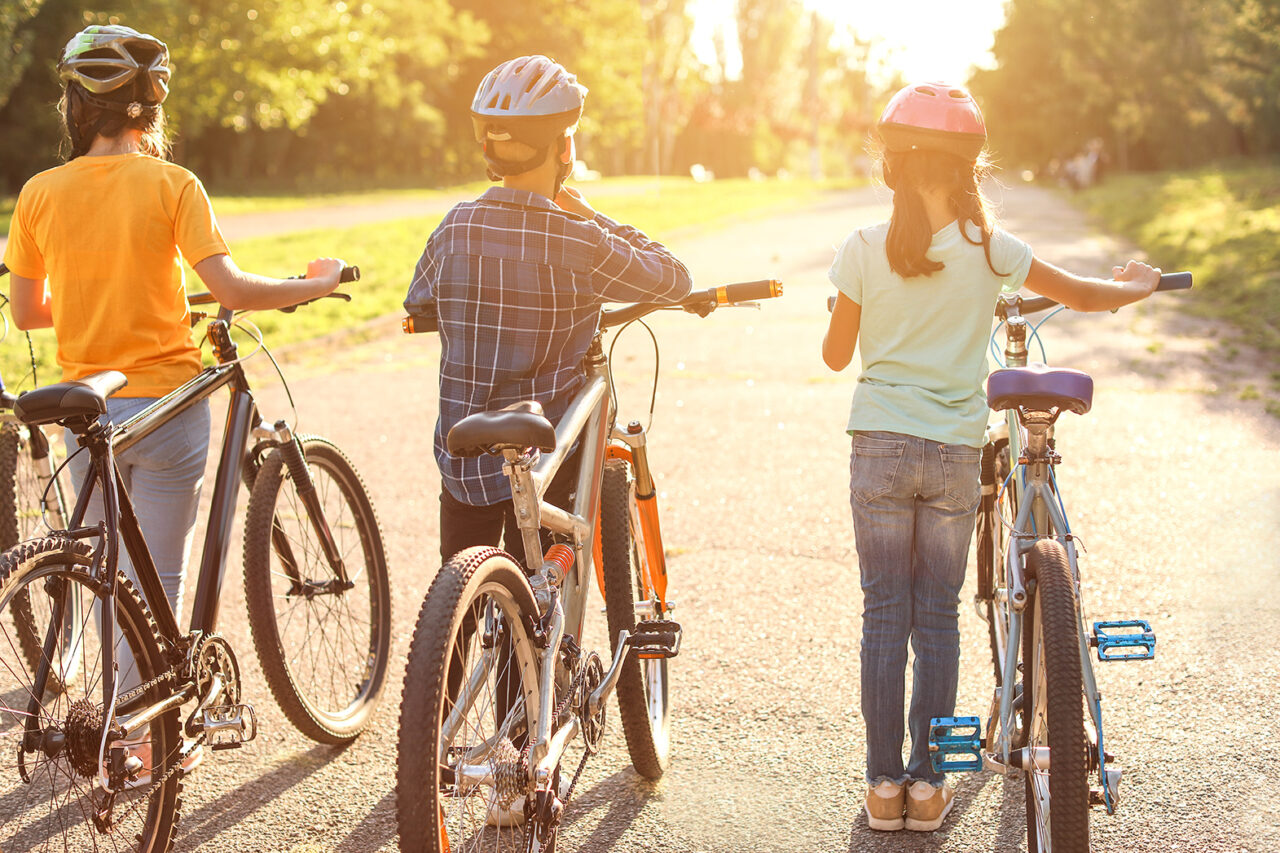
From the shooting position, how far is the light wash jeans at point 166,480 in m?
3.43

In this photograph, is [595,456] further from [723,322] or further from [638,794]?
[723,322]

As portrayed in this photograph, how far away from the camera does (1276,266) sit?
1455 centimetres

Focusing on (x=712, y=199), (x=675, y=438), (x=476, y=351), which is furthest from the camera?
(x=712, y=199)

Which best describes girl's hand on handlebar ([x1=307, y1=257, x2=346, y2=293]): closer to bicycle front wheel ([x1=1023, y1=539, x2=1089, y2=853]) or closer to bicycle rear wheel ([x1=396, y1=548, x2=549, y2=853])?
bicycle rear wheel ([x1=396, y1=548, x2=549, y2=853])

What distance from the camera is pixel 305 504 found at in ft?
12.7

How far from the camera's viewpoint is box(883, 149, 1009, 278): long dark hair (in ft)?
10.2

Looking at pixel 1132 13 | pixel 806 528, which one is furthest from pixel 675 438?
pixel 1132 13

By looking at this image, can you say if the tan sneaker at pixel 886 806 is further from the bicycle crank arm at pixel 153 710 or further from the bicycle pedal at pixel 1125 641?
the bicycle crank arm at pixel 153 710

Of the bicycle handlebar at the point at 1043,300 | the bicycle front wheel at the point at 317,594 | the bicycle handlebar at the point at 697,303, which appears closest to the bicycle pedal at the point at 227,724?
the bicycle front wheel at the point at 317,594

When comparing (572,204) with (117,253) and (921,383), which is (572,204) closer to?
(921,383)

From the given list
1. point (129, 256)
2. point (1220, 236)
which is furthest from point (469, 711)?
point (1220, 236)

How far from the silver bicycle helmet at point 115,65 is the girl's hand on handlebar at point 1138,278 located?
2.44 meters

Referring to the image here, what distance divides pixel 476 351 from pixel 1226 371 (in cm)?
796

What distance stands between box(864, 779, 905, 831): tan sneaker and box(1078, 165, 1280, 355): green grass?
814 cm
